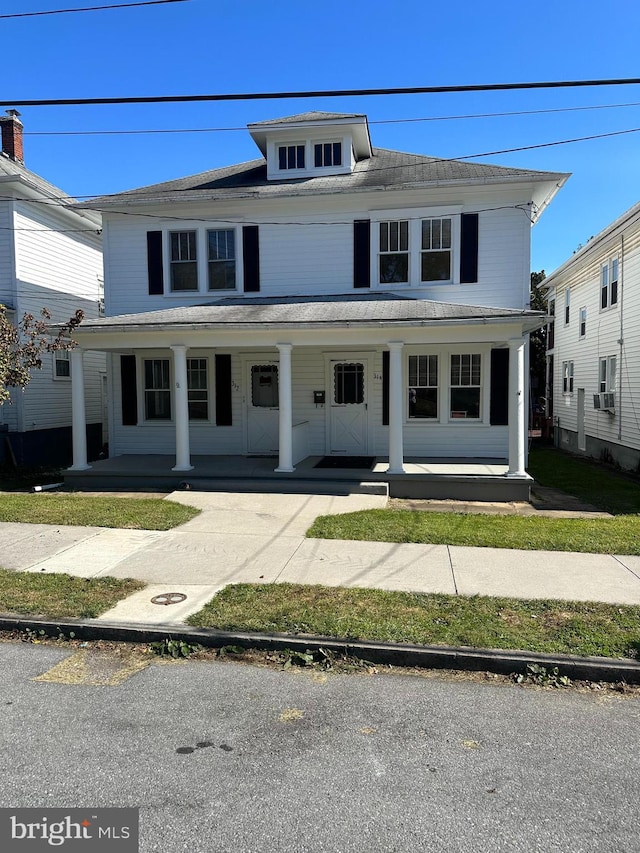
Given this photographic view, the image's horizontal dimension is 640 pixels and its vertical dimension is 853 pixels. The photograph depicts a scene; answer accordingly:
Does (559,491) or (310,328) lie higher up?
(310,328)

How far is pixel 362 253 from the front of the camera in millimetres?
13023

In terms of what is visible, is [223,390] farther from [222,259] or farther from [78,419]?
[78,419]

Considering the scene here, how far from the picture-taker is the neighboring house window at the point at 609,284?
54.8ft

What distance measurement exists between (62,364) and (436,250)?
36.8 feet

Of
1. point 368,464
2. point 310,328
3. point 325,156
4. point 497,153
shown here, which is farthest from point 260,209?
point 368,464

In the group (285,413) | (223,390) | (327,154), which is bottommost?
(285,413)

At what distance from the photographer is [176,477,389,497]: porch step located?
10.7 metres

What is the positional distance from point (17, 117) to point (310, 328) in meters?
13.2

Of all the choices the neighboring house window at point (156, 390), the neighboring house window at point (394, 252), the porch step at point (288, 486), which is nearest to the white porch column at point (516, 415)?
the porch step at point (288, 486)

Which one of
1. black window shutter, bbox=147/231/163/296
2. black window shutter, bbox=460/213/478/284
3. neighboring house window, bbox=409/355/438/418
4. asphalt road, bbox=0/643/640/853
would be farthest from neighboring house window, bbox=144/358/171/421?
asphalt road, bbox=0/643/640/853

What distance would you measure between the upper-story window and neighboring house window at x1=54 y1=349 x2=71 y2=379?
8139 mm

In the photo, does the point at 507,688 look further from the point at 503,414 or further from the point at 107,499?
the point at 503,414

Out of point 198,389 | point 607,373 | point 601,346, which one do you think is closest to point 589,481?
point 607,373

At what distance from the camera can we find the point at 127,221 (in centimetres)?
1376
